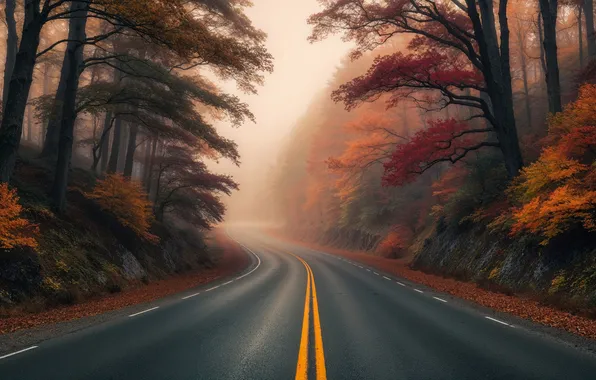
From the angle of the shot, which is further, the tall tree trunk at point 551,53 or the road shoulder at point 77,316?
the tall tree trunk at point 551,53

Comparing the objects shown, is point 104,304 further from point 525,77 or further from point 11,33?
point 525,77

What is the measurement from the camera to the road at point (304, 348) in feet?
15.8

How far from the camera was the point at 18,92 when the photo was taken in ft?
34.4

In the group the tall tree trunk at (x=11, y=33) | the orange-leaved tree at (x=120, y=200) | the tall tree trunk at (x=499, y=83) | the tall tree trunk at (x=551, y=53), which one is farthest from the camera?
the tall tree trunk at (x=11, y=33)

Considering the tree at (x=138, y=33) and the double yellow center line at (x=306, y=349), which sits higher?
the tree at (x=138, y=33)

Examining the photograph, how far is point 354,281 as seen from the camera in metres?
15.9

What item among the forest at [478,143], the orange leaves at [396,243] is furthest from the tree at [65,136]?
the orange leaves at [396,243]

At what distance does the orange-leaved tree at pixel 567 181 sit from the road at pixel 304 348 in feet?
10.9

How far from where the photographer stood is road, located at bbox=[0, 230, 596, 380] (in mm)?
4820

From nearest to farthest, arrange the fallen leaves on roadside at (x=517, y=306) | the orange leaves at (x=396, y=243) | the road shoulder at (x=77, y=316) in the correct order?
the road shoulder at (x=77, y=316)
the fallen leaves on roadside at (x=517, y=306)
the orange leaves at (x=396, y=243)

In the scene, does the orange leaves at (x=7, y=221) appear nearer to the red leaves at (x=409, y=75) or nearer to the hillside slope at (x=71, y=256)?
the hillside slope at (x=71, y=256)

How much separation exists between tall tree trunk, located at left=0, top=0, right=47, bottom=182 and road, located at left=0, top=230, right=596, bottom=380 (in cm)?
618

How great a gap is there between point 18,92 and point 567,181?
16134 millimetres

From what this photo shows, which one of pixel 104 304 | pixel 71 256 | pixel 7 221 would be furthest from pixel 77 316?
pixel 71 256
